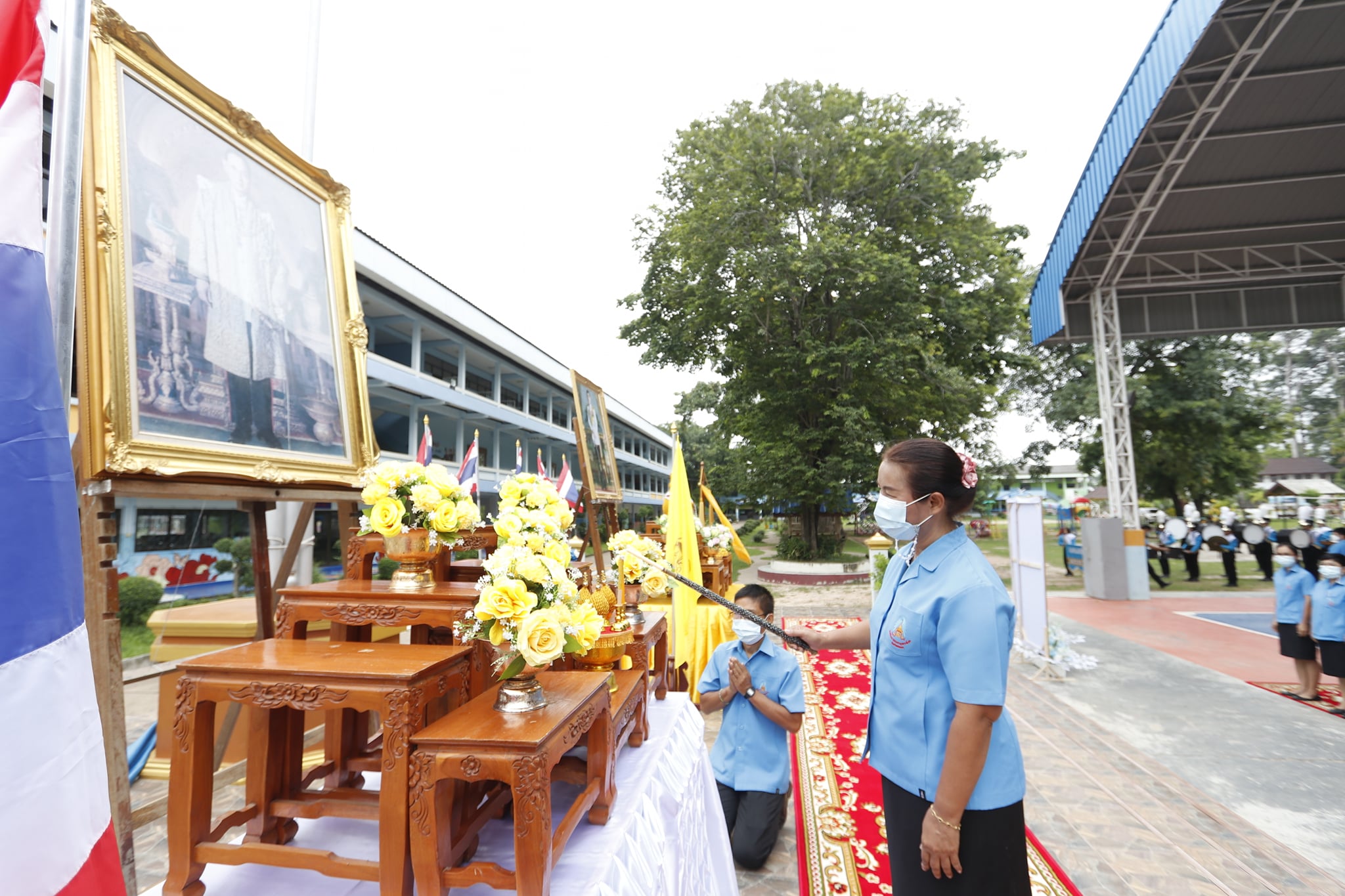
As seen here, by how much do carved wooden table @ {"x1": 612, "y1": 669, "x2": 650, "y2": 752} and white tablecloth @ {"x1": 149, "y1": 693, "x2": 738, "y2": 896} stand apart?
0.17ft

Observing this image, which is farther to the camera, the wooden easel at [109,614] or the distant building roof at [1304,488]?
the distant building roof at [1304,488]

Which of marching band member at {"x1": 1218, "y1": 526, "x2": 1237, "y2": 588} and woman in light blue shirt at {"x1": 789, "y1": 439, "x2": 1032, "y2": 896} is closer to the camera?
woman in light blue shirt at {"x1": 789, "y1": 439, "x2": 1032, "y2": 896}

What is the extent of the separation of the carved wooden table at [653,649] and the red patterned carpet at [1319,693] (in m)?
6.55

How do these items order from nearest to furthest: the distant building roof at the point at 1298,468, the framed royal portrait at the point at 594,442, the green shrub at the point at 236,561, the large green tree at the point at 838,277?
the framed royal portrait at the point at 594,442 → the green shrub at the point at 236,561 → the large green tree at the point at 838,277 → the distant building roof at the point at 1298,468

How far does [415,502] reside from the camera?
7.39 ft

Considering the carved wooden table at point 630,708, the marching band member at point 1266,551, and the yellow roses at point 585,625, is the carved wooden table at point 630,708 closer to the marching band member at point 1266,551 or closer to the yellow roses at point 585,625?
the yellow roses at point 585,625

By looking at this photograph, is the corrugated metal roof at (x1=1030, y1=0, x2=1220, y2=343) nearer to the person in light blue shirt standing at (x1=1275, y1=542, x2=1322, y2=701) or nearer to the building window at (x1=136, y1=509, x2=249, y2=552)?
the person in light blue shirt standing at (x1=1275, y1=542, x2=1322, y2=701)

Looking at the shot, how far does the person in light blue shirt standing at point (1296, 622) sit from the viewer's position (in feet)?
19.3

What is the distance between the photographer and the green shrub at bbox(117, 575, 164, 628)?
10102mm

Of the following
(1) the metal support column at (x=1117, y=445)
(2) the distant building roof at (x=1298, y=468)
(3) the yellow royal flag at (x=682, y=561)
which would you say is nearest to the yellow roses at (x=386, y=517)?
(3) the yellow royal flag at (x=682, y=561)

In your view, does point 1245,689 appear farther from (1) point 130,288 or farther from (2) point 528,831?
(1) point 130,288

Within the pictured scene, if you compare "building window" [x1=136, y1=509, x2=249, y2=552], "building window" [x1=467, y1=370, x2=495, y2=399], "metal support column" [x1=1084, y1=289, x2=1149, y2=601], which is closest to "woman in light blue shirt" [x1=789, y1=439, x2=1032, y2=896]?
"metal support column" [x1=1084, y1=289, x2=1149, y2=601]

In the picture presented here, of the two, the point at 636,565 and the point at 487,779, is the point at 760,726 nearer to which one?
the point at 636,565

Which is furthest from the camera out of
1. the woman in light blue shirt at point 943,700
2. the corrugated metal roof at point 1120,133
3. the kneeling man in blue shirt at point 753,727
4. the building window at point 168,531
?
the building window at point 168,531
